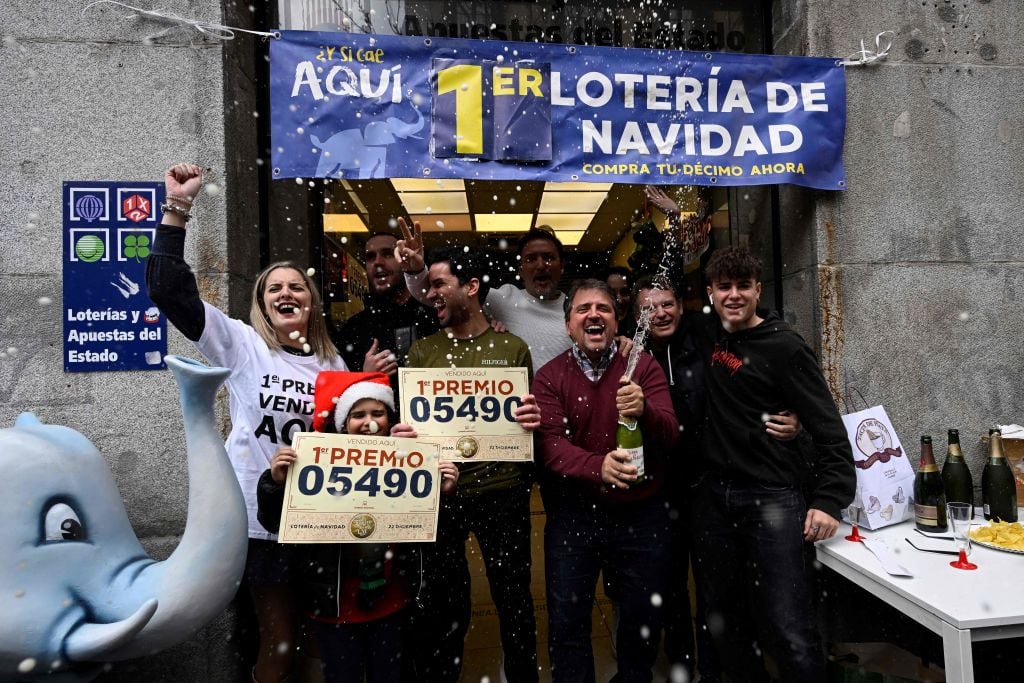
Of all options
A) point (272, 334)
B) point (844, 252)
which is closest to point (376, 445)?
point (272, 334)

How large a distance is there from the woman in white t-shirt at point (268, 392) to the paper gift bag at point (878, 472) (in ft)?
10.1

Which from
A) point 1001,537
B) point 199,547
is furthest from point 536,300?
point 1001,537

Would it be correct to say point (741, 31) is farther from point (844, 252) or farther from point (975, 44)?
point (844, 252)

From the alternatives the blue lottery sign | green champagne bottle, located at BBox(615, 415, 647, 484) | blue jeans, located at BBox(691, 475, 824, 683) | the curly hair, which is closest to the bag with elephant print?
blue jeans, located at BBox(691, 475, 824, 683)

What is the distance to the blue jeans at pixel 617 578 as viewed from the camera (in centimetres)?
301

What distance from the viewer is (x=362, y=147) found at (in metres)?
3.61

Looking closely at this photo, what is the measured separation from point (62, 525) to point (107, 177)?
7.53ft

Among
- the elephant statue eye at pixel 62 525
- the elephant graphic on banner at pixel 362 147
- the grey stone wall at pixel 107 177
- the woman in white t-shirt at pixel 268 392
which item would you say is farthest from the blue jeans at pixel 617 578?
the elephant graphic on banner at pixel 362 147

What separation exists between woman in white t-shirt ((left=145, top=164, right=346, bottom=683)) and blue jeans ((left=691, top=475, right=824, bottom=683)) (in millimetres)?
2234

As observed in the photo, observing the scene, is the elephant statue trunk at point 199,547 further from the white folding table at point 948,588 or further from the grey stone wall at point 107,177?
→ the white folding table at point 948,588

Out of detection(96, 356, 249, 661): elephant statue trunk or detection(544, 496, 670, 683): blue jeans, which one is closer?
detection(96, 356, 249, 661): elephant statue trunk

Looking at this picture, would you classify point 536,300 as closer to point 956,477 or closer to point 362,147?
point 362,147

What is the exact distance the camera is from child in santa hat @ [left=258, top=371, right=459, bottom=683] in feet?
8.81

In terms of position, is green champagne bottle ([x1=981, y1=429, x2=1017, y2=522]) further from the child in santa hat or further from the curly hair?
the child in santa hat
